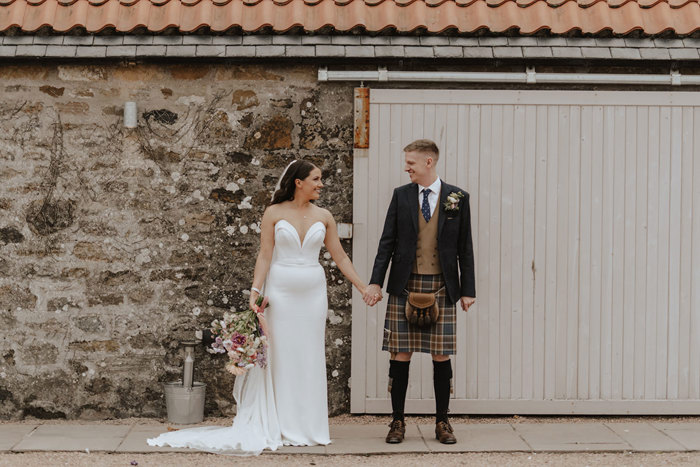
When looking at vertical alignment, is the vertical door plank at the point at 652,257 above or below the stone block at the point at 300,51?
below

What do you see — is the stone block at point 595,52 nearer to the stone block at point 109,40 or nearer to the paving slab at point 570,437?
the paving slab at point 570,437

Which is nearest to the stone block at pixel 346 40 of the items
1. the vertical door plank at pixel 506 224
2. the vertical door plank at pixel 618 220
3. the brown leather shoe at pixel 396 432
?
the vertical door plank at pixel 506 224

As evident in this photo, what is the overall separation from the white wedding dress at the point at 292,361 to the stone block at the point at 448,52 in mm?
1613

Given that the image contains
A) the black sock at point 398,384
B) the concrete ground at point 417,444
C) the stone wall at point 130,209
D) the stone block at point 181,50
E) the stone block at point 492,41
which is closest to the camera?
the concrete ground at point 417,444

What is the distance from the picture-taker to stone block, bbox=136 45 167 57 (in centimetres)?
737

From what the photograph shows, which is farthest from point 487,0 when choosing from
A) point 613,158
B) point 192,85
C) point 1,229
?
point 1,229

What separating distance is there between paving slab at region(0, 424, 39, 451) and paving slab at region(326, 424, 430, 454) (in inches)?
85.8

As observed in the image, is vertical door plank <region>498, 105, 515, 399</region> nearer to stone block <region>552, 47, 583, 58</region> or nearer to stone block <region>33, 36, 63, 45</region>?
stone block <region>552, 47, 583, 58</region>

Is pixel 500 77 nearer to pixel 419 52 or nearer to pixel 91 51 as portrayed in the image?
pixel 419 52

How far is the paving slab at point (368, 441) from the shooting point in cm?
669

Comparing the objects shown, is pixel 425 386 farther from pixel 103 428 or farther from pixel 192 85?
pixel 192 85

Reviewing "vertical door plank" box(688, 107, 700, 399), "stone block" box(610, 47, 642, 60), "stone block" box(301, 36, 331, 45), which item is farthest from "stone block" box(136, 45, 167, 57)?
"vertical door plank" box(688, 107, 700, 399)

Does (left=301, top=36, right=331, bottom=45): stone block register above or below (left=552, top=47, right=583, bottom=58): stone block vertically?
above

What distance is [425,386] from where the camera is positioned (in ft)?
25.2
